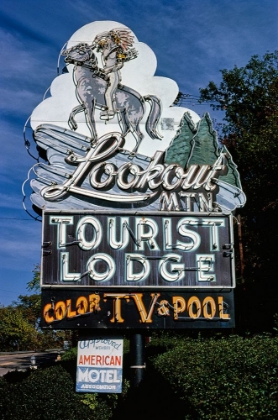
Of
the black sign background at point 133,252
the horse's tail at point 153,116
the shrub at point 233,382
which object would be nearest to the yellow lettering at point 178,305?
the black sign background at point 133,252

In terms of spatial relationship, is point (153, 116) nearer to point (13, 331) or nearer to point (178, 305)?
point (178, 305)

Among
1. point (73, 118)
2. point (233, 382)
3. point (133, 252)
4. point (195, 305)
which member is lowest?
point (233, 382)

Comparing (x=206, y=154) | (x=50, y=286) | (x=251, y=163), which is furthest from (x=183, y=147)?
(x=251, y=163)

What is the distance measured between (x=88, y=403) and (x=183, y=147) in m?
6.43

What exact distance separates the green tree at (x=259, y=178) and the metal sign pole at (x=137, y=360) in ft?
27.6

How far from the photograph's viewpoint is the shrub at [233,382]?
7.20 meters

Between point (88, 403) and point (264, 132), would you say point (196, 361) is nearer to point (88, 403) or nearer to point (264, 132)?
point (88, 403)

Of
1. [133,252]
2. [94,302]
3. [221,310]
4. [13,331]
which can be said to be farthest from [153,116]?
[13,331]

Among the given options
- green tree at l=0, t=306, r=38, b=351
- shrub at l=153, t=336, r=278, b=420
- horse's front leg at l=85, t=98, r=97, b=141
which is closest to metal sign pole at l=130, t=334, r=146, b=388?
shrub at l=153, t=336, r=278, b=420

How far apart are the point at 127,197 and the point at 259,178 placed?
28.7 ft

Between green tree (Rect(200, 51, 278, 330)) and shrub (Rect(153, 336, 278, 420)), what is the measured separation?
10227 mm

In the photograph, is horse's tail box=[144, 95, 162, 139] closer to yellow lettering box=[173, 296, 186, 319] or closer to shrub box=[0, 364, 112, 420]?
yellow lettering box=[173, 296, 186, 319]

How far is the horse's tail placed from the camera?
13.2m

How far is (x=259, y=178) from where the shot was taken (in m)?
19.8
